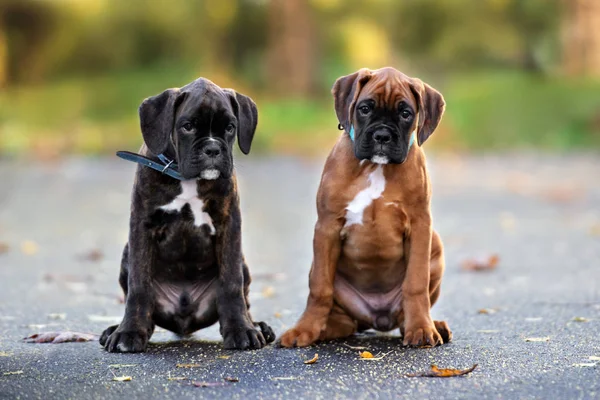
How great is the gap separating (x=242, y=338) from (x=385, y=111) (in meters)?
1.55

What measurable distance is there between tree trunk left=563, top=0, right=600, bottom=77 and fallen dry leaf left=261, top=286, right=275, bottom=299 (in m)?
20.6

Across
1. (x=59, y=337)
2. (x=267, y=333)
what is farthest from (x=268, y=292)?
(x=59, y=337)

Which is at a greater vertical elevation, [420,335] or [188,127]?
[188,127]

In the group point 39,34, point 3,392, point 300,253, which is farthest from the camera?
point 39,34

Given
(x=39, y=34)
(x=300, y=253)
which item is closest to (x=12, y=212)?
(x=300, y=253)

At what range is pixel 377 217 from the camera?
6027 millimetres

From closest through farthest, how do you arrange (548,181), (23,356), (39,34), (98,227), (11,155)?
(23,356), (98,227), (548,181), (11,155), (39,34)

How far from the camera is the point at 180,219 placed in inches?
234

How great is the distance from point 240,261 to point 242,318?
0.34 metres

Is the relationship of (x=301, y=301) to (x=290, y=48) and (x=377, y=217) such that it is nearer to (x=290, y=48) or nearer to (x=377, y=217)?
(x=377, y=217)

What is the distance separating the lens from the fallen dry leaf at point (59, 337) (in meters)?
6.29

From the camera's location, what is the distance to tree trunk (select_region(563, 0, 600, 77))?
2702 centimetres

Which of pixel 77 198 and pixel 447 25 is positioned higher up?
pixel 447 25

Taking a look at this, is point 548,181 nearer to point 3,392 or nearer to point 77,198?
point 77,198
